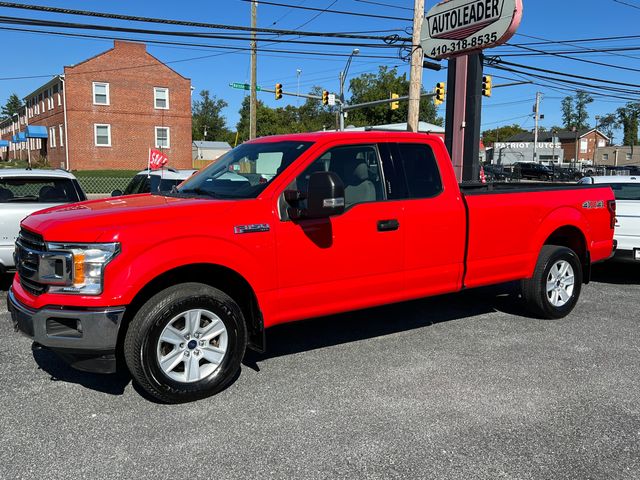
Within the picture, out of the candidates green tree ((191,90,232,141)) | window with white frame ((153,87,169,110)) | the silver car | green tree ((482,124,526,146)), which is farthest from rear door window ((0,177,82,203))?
green tree ((482,124,526,146))

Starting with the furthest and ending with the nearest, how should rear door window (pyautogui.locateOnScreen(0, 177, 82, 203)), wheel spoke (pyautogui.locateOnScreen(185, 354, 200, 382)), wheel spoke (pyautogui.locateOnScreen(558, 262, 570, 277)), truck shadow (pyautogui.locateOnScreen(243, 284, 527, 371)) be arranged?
rear door window (pyautogui.locateOnScreen(0, 177, 82, 203)) → wheel spoke (pyautogui.locateOnScreen(558, 262, 570, 277)) → truck shadow (pyautogui.locateOnScreen(243, 284, 527, 371)) → wheel spoke (pyautogui.locateOnScreen(185, 354, 200, 382))

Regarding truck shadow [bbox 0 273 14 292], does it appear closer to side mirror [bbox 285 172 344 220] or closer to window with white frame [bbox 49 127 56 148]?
side mirror [bbox 285 172 344 220]

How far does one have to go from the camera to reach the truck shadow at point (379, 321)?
5.41 metres

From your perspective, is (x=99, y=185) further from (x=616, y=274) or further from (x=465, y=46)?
(x=616, y=274)

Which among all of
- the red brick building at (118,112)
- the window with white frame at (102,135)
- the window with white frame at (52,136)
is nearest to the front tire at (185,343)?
the red brick building at (118,112)

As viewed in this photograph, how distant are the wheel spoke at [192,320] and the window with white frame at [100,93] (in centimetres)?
3960

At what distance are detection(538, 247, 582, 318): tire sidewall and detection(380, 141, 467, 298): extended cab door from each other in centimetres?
124

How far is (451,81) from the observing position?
16.8 m

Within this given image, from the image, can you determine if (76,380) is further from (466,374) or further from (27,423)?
(466,374)

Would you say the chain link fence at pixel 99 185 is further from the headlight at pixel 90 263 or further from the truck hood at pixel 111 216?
the headlight at pixel 90 263

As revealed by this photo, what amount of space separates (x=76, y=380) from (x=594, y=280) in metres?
→ 7.40

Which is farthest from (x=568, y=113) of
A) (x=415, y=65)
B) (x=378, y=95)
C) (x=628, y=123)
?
(x=415, y=65)

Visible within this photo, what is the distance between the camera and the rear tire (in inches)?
240

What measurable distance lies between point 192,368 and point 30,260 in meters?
1.36
